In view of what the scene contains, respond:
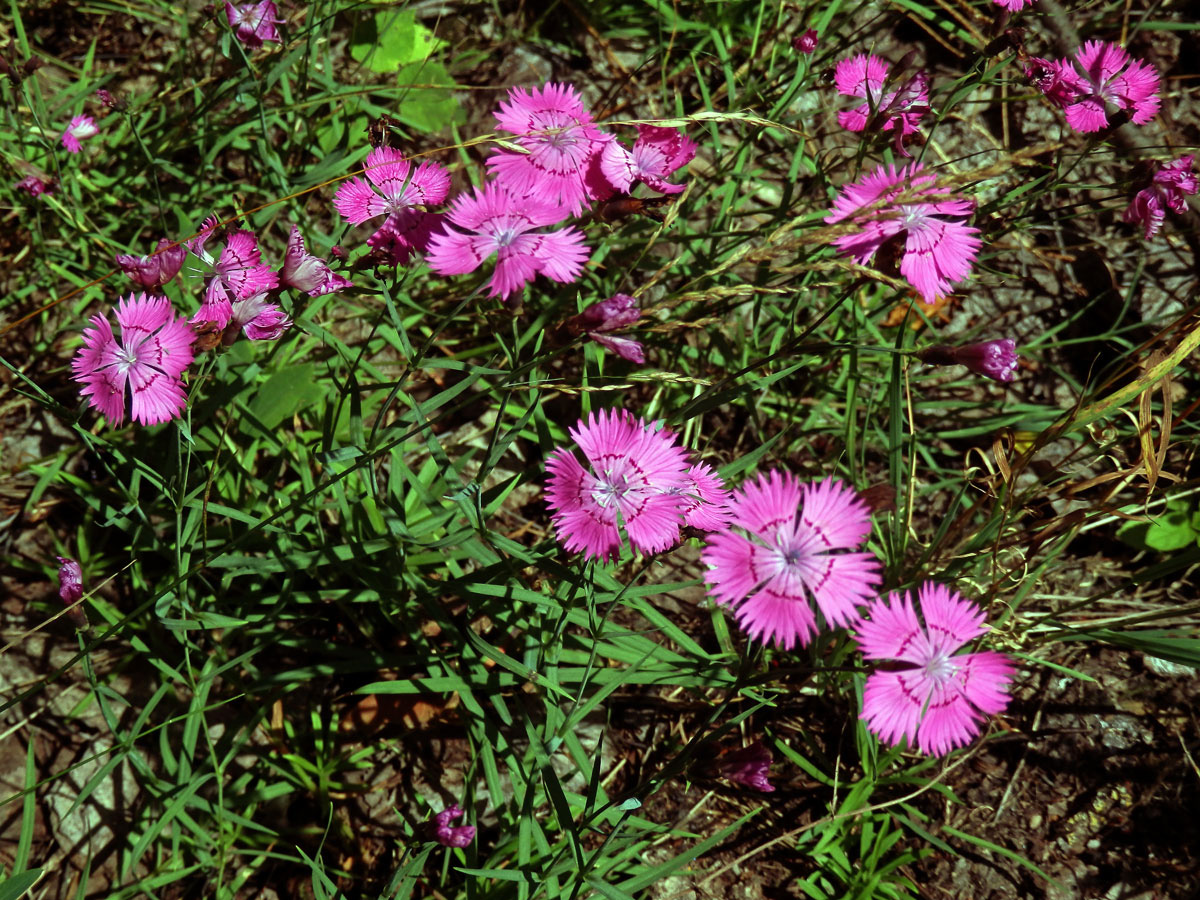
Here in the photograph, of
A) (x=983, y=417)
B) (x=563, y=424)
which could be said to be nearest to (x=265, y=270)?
(x=563, y=424)

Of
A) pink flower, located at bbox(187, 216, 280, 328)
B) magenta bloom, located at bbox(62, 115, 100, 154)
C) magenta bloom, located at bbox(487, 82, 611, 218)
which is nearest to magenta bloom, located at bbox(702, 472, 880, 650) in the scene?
magenta bloom, located at bbox(487, 82, 611, 218)

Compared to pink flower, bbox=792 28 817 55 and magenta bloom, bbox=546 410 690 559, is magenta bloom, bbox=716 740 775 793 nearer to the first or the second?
magenta bloom, bbox=546 410 690 559

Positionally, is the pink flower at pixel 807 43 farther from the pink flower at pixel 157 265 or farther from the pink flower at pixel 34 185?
the pink flower at pixel 34 185

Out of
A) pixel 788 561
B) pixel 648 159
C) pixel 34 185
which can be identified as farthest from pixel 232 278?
pixel 788 561

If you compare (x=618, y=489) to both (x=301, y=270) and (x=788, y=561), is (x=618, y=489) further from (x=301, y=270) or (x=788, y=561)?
(x=301, y=270)

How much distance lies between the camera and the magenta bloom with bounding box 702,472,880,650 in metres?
1.20

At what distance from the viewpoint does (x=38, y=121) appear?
2.08 meters

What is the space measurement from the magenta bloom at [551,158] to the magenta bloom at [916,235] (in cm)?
47

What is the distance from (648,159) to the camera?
1570 mm

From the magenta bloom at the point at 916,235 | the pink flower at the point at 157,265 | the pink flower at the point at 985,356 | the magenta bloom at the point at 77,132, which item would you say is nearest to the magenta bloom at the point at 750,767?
the pink flower at the point at 985,356

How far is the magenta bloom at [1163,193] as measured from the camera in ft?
6.32

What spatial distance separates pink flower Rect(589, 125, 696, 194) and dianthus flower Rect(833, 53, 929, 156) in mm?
398

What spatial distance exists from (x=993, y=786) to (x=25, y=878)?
2086 millimetres

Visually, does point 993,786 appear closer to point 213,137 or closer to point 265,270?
point 265,270
